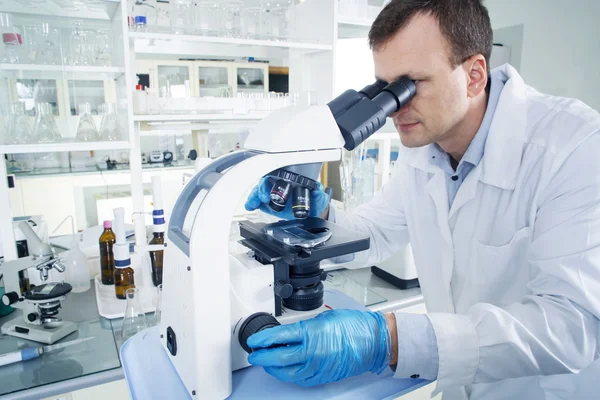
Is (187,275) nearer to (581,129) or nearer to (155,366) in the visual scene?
(155,366)

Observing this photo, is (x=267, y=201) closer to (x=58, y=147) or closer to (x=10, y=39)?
(x=58, y=147)

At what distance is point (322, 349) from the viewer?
0.74 metres

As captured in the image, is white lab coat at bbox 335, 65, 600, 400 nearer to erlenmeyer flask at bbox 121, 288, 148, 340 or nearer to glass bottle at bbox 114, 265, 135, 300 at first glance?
erlenmeyer flask at bbox 121, 288, 148, 340

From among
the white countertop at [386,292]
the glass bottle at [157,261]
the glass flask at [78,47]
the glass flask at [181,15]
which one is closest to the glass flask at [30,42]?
the glass flask at [78,47]

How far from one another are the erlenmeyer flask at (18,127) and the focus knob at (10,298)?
53 cm

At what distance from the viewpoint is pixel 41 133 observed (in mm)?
1550

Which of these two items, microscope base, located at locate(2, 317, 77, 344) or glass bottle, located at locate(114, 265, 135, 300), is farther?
glass bottle, located at locate(114, 265, 135, 300)

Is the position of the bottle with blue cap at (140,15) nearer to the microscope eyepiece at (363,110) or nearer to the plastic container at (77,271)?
the plastic container at (77,271)

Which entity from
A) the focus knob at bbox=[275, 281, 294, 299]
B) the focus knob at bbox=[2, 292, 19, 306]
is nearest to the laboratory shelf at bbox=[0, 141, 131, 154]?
the focus knob at bbox=[2, 292, 19, 306]

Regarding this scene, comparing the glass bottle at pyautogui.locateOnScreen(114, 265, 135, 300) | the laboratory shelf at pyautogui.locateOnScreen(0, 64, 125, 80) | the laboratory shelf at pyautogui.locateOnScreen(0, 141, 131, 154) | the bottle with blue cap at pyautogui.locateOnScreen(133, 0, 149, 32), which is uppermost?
the bottle with blue cap at pyautogui.locateOnScreen(133, 0, 149, 32)

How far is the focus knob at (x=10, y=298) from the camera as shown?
1334 millimetres

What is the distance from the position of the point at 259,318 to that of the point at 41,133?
1.25m

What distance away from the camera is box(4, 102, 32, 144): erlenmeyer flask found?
58.5 inches

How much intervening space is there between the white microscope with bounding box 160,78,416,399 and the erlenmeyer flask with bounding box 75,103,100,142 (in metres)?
0.89
